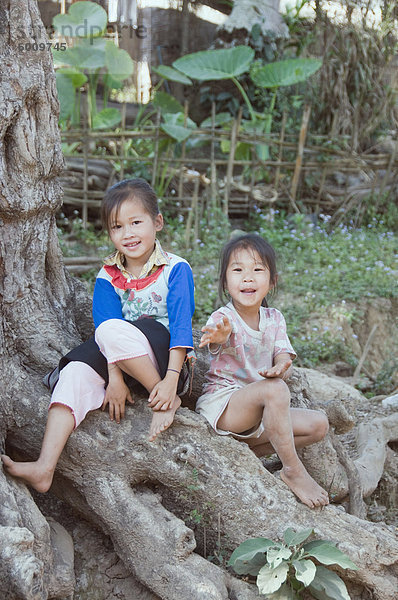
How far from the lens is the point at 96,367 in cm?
261

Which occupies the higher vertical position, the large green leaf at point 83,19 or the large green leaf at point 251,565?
the large green leaf at point 83,19

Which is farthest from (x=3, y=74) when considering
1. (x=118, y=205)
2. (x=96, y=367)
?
(x=96, y=367)

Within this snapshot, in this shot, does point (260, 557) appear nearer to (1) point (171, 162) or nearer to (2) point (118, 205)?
(2) point (118, 205)

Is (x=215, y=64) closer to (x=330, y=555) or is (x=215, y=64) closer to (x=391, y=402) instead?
(x=391, y=402)

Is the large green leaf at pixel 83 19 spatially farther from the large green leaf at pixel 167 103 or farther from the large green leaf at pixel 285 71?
the large green leaf at pixel 285 71

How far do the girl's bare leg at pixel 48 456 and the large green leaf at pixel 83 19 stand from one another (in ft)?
25.4

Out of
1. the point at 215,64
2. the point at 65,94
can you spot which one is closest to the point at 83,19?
the point at 65,94

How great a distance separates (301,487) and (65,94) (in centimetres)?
770

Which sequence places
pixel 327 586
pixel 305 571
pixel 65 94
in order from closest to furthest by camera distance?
pixel 305 571
pixel 327 586
pixel 65 94

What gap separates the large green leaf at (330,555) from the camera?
242 cm

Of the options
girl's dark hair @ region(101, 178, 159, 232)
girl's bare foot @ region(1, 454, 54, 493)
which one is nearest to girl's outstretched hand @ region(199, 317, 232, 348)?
girl's dark hair @ region(101, 178, 159, 232)

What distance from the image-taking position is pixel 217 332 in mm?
2664

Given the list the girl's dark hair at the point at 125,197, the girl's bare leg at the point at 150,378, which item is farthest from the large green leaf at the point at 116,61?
the girl's bare leg at the point at 150,378

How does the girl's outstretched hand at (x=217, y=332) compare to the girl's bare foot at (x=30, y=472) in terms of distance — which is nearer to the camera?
the girl's bare foot at (x=30, y=472)
